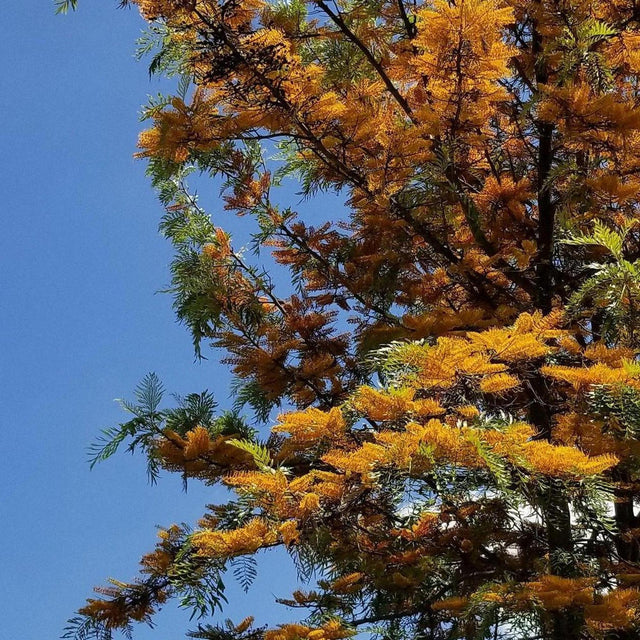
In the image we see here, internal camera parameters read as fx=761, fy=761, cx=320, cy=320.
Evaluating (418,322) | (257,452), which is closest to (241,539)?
(257,452)

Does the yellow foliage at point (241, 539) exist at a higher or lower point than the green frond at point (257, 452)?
lower

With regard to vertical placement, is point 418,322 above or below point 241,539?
above

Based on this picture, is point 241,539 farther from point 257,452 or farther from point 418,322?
point 418,322

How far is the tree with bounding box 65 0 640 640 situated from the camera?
8.12 ft

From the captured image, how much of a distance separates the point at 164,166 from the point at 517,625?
8.64 ft

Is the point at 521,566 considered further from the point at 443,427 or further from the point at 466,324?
the point at 443,427

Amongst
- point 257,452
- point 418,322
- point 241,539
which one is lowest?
point 241,539

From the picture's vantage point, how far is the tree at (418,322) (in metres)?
2.47

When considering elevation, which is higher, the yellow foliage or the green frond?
the green frond

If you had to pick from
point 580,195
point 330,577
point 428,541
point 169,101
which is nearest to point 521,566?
point 428,541

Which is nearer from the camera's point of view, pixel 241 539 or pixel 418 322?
Answer: pixel 241 539

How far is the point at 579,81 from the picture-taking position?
3.92 metres

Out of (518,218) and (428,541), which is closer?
(428,541)

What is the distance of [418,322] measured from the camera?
3.54 meters
